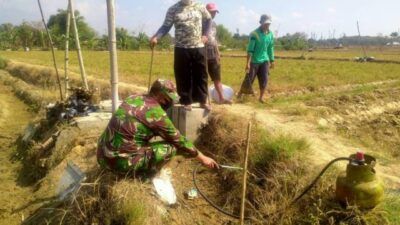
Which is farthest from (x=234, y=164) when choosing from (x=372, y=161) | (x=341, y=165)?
(x=372, y=161)

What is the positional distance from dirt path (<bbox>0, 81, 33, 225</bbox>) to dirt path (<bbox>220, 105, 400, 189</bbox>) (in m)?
3.27

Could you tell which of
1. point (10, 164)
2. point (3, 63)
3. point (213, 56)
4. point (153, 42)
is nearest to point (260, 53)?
point (213, 56)

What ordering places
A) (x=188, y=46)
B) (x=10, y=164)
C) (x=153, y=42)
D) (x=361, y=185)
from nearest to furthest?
(x=361, y=185) < (x=153, y=42) < (x=188, y=46) < (x=10, y=164)

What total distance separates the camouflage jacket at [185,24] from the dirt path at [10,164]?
2818mm

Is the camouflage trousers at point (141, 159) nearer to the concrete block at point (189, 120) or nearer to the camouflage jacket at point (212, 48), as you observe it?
the concrete block at point (189, 120)

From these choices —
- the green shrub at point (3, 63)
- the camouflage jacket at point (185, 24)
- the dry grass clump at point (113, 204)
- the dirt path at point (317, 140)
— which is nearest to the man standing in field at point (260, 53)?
the dirt path at point (317, 140)

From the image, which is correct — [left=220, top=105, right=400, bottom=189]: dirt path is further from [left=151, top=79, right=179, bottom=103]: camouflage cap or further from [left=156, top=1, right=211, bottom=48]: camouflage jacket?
[left=151, top=79, right=179, bottom=103]: camouflage cap

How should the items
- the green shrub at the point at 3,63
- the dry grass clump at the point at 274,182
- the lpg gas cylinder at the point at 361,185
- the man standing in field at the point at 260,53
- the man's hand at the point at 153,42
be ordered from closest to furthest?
the lpg gas cylinder at the point at 361,185, the dry grass clump at the point at 274,182, the man's hand at the point at 153,42, the man standing in field at the point at 260,53, the green shrub at the point at 3,63

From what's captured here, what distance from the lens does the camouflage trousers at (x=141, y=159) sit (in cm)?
374

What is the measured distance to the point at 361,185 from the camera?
3223mm

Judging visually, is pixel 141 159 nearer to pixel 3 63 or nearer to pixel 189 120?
pixel 189 120

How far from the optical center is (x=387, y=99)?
368 inches

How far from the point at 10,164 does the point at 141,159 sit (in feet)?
13.8

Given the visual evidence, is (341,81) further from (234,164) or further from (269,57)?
(234,164)
